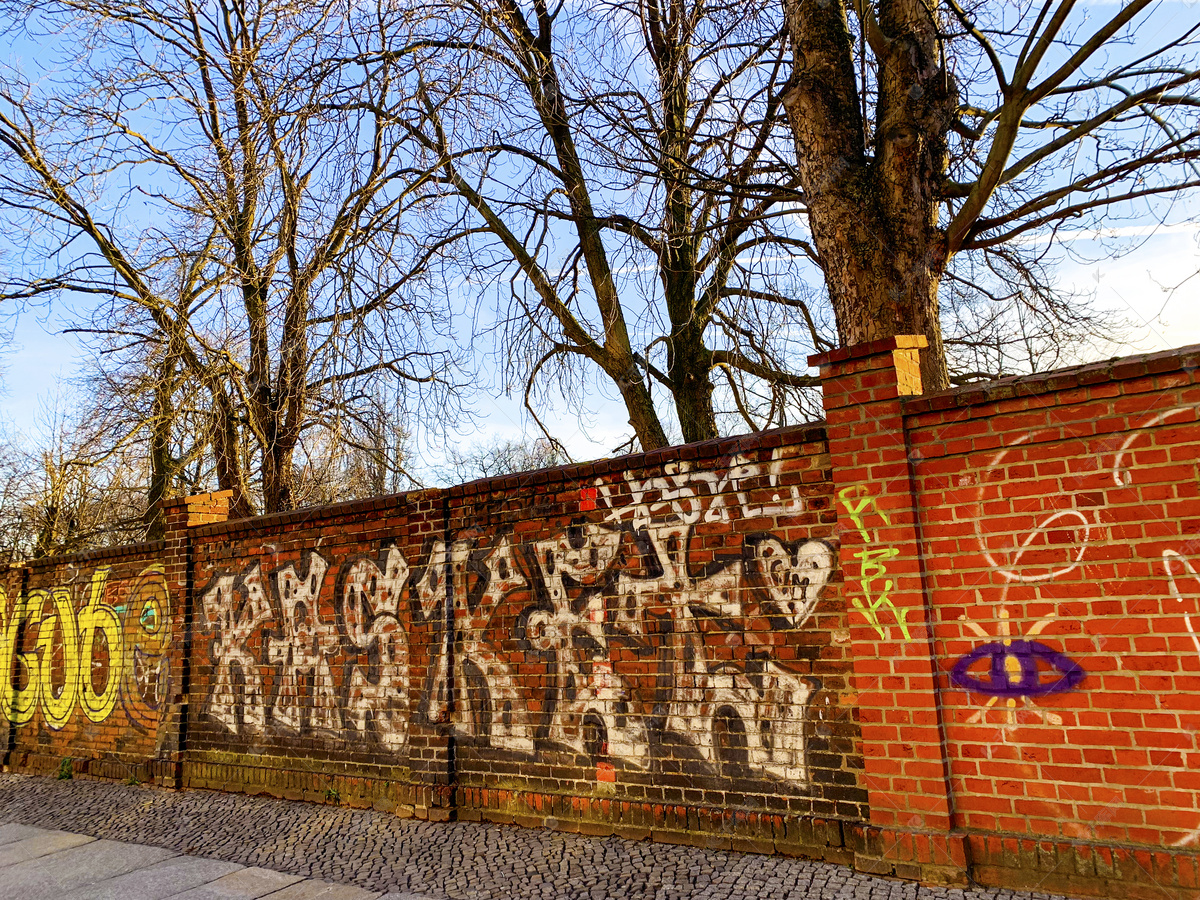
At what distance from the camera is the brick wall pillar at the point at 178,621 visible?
791 centimetres

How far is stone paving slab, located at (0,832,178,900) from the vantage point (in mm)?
5281

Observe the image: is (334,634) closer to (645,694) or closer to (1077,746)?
(645,694)

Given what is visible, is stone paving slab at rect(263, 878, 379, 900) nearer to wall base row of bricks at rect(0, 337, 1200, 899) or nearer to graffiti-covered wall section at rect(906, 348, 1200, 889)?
wall base row of bricks at rect(0, 337, 1200, 899)

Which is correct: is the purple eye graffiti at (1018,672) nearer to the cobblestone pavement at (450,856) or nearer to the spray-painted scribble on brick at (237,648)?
the cobblestone pavement at (450,856)

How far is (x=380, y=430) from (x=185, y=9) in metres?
6.25

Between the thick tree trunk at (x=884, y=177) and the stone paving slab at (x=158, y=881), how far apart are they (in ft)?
18.6

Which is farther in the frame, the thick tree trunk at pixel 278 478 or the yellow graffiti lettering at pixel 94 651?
the thick tree trunk at pixel 278 478

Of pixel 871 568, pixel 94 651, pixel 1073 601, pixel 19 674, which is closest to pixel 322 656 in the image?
pixel 94 651

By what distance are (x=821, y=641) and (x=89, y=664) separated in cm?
873

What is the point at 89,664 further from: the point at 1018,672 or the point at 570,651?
the point at 1018,672

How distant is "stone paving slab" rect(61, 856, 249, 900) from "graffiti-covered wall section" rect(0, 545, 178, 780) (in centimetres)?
278

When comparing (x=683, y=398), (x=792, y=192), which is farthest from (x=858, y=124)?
(x=683, y=398)

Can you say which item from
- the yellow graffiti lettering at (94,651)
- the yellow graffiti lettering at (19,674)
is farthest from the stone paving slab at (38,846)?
the yellow graffiti lettering at (19,674)

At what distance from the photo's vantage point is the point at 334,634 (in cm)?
673
